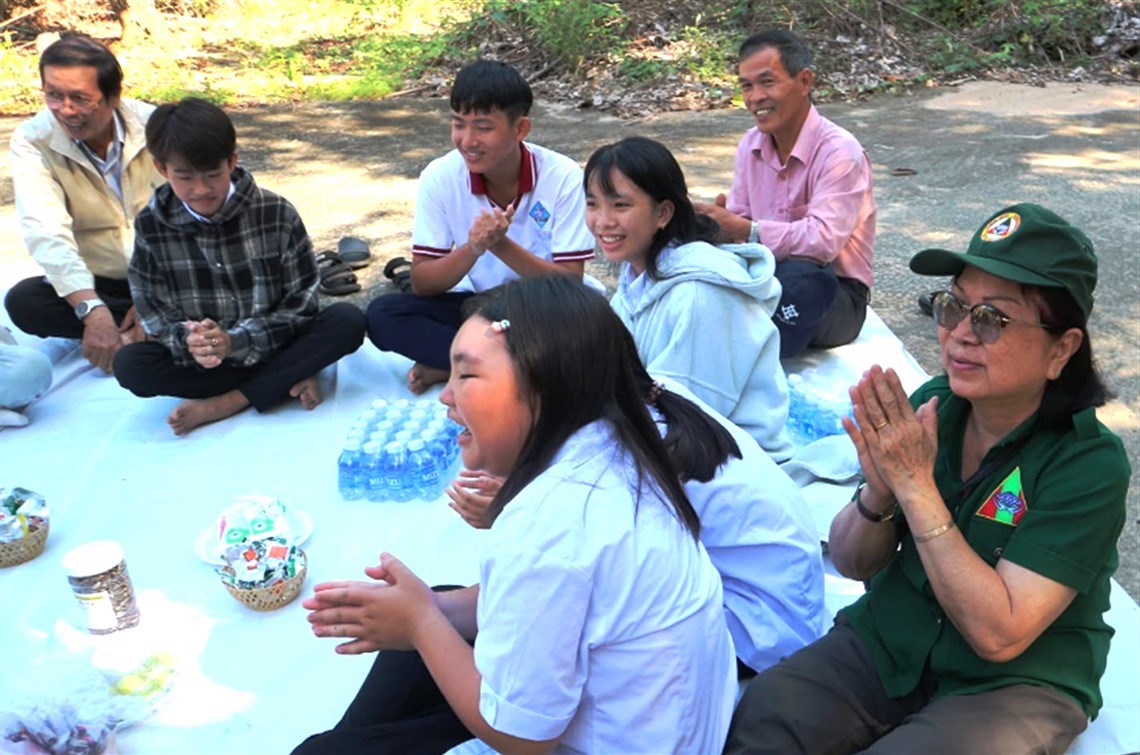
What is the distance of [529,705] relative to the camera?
1494 mm

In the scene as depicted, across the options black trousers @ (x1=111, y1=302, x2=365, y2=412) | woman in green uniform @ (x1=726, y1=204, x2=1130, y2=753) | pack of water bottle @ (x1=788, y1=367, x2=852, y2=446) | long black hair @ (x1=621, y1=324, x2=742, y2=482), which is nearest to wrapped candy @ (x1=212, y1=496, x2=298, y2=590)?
black trousers @ (x1=111, y1=302, x2=365, y2=412)

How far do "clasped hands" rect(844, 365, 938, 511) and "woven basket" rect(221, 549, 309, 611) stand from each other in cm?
160

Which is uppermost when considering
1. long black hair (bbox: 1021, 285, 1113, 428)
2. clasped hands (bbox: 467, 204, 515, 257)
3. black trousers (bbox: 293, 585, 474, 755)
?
long black hair (bbox: 1021, 285, 1113, 428)

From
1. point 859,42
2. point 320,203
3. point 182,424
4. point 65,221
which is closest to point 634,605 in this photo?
point 182,424

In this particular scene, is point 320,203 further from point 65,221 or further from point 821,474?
point 821,474

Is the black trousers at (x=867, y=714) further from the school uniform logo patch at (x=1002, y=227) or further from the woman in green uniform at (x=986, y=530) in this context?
the school uniform logo patch at (x=1002, y=227)

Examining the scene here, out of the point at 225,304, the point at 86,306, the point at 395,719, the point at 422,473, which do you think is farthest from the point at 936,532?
the point at 86,306

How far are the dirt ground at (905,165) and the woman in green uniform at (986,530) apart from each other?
1639mm

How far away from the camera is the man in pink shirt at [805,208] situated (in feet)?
12.0

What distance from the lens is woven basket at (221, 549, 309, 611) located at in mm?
2670

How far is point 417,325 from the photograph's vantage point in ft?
12.3

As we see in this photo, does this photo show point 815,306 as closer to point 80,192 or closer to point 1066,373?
point 1066,373

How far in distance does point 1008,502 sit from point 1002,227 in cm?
47

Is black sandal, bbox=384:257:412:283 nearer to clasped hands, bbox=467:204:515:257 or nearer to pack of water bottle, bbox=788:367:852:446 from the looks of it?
clasped hands, bbox=467:204:515:257
